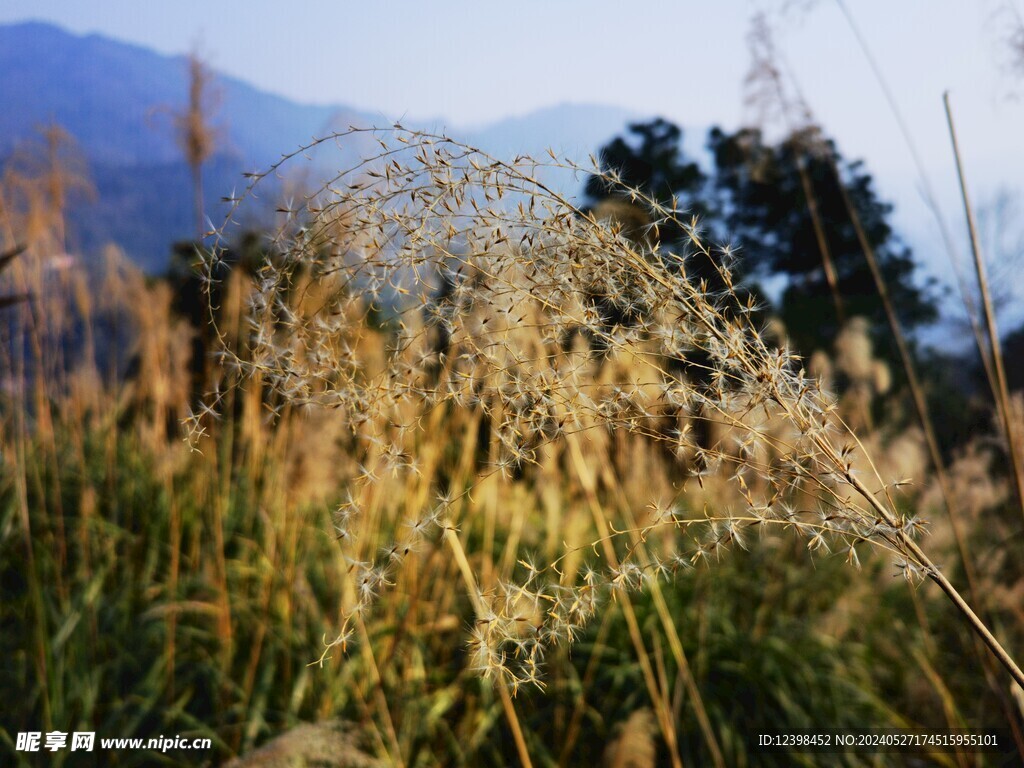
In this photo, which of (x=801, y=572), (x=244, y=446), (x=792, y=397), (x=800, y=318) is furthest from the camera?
(x=800, y=318)

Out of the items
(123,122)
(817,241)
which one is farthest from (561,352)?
(123,122)

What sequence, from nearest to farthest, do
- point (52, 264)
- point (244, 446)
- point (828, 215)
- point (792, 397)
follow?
point (792, 397) < point (52, 264) < point (244, 446) < point (828, 215)

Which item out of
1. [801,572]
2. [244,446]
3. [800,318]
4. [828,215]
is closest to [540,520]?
[801,572]

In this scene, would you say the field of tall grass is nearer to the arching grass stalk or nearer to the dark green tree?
the arching grass stalk

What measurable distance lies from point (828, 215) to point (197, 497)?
9760 mm

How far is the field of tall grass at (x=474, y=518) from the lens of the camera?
2.94 ft

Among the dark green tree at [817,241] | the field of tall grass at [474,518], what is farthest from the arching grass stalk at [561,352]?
the dark green tree at [817,241]

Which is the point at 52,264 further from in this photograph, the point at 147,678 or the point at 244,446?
the point at 147,678

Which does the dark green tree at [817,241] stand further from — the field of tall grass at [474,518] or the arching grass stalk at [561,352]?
the arching grass stalk at [561,352]

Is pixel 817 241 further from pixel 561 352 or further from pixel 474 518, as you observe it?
pixel 561 352

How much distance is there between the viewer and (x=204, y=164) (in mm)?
3281

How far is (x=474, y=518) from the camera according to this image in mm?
4008

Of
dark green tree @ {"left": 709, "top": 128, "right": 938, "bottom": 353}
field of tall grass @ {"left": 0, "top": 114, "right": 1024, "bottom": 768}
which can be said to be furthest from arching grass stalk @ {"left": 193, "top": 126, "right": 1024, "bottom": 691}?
dark green tree @ {"left": 709, "top": 128, "right": 938, "bottom": 353}

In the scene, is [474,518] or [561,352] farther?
[474,518]
